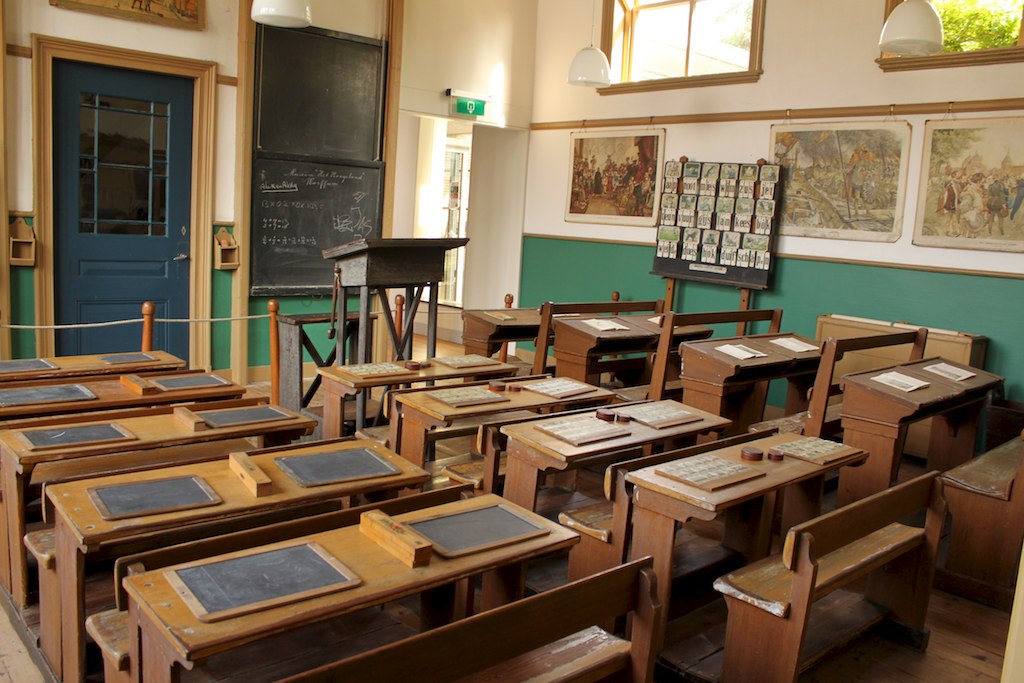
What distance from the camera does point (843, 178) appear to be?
681cm

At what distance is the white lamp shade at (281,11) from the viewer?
5.50 meters

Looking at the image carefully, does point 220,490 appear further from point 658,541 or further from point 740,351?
point 740,351

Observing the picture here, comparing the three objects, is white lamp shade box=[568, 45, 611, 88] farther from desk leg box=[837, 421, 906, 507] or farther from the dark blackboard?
desk leg box=[837, 421, 906, 507]

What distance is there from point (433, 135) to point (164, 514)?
28.2 ft

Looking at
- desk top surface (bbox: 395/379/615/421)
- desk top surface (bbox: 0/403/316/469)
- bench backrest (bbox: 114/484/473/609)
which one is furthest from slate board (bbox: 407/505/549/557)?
desk top surface (bbox: 395/379/615/421)

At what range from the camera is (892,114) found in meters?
6.53

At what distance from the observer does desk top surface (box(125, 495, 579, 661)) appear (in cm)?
173

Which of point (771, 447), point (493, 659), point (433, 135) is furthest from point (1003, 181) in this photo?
point (433, 135)

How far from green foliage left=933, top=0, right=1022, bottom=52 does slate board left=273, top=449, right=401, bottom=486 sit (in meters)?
5.20

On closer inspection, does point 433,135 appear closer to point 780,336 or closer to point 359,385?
point 780,336

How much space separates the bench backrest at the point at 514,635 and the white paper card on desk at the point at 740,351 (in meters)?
3.05

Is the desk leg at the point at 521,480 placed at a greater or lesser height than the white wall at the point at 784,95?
lesser

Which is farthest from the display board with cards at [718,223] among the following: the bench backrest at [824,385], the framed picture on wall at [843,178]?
the bench backrest at [824,385]

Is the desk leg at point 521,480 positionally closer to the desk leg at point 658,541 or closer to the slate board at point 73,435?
the desk leg at point 658,541
